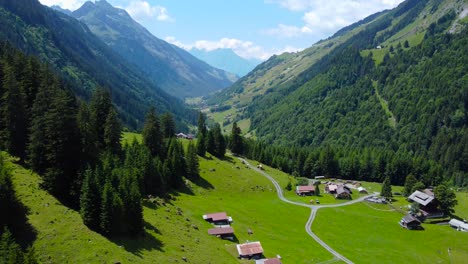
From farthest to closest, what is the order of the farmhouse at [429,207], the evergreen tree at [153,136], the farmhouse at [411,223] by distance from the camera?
the farmhouse at [429,207] < the evergreen tree at [153,136] < the farmhouse at [411,223]

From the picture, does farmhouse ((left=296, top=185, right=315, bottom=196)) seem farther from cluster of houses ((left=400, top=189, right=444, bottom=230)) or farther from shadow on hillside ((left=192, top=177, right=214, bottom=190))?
shadow on hillside ((left=192, top=177, right=214, bottom=190))

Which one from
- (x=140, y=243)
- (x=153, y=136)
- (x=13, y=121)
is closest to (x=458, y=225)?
(x=153, y=136)

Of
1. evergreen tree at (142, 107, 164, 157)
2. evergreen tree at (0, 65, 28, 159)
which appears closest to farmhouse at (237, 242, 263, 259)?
evergreen tree at (0, 65, 28, 159)

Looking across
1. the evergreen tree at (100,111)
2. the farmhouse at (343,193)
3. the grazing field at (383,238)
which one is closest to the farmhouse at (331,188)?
the farmhouse at (343,193)

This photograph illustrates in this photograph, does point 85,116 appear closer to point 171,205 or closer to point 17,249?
point 171,205

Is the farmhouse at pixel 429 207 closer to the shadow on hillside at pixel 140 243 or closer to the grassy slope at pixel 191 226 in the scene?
the grassy slope at pixel 191 226

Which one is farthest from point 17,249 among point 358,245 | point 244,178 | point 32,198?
point 244,178
